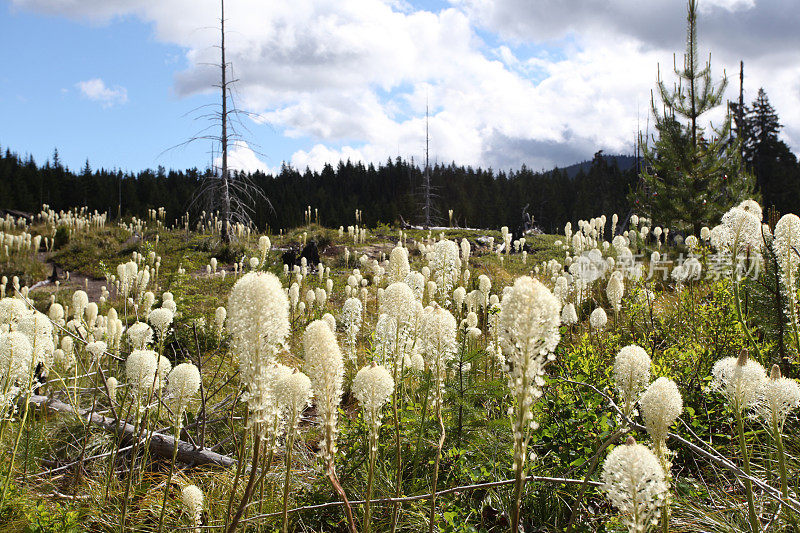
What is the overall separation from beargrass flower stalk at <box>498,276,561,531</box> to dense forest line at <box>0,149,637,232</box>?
47.9 meters

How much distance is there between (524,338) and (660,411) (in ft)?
2.92

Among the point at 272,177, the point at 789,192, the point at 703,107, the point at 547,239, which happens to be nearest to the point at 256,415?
the point at 703,107

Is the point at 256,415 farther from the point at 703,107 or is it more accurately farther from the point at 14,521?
the point at 703,107

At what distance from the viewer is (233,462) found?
13.0 feet

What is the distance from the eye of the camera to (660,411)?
78.2 inches

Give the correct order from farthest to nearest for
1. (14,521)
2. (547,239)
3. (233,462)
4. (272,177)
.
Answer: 1. (272,177)
2. (547,239)
3. (233,462)
4. (14,521)

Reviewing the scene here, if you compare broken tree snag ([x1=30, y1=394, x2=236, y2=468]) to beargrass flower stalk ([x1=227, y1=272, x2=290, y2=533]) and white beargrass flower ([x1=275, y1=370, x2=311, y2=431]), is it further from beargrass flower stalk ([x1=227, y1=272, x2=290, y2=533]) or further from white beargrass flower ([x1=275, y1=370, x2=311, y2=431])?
beargrass flower stalk ([x1=227, y1=272, x2=290, y2=533])

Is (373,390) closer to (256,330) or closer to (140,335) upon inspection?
(256,330)

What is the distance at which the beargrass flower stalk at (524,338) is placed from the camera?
60.6 inches

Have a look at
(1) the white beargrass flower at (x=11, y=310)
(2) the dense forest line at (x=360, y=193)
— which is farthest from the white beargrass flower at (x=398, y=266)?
(2) the dense forest line at (x=360, y=193)

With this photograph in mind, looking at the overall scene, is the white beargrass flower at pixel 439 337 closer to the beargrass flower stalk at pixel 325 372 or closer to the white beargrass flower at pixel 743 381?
the beargrass flower stalk at pixel 325 372

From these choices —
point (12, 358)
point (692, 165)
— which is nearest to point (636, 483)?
point (12, 358)

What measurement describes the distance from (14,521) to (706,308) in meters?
7.33

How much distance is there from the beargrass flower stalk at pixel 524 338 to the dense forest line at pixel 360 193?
157ft
